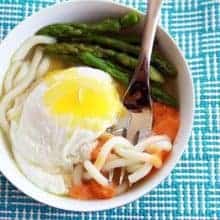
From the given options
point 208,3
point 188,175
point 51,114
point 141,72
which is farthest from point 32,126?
point 208,3

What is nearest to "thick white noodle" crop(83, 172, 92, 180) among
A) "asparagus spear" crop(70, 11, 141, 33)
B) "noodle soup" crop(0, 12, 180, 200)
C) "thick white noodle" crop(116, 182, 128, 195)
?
"noodle soup" crop(0, 12, 180, 200)

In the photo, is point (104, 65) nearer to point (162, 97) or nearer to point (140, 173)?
point (162, 97)

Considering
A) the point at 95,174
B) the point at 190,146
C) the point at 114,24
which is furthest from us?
the point at 190,146

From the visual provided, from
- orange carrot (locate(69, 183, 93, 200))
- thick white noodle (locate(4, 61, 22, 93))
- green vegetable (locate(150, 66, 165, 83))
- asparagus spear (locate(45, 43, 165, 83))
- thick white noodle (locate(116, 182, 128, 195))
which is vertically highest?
asparagus spear (locate(45, 43, 165, 83))

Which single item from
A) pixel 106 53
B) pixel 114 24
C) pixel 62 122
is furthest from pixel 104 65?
pixel 62 122

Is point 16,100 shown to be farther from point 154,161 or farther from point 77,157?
point 154,161

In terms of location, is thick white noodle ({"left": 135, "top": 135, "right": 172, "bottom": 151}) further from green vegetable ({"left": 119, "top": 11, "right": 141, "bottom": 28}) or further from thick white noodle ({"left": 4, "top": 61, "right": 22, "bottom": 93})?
thick white noodle ({"left": 4, "top": 61, "right": 22, "bottom": 93})
